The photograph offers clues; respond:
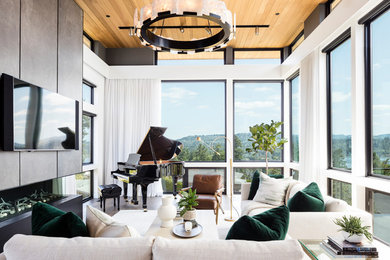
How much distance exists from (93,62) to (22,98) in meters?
2.97

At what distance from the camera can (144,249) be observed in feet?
4.27

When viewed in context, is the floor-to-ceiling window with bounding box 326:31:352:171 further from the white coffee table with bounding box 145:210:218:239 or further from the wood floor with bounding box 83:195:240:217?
the white coffee table with bounding box 145:210:218:239

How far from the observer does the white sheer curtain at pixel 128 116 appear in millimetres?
6820

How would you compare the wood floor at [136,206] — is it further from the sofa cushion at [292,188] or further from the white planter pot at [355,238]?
the white planter pot at [355,238]

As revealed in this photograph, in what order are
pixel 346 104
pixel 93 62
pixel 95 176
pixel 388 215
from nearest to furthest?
pixel 388 215, pixel 346 104, pixel 93 62, pixel 95 176

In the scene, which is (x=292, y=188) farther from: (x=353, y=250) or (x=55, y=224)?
(x=55, y=224)

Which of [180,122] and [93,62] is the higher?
[93,62]

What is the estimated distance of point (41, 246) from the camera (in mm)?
1310

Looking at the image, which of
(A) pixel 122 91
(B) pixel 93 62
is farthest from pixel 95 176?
(B) pixel 93 62

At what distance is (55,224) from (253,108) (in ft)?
20.0

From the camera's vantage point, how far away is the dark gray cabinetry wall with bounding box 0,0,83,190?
2.92m

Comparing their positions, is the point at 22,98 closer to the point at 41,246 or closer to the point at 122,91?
the point at 41,246

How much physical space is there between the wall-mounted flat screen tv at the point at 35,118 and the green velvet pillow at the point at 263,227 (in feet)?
8.52

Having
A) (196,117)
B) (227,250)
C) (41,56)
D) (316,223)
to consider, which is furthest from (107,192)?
(227,250)
